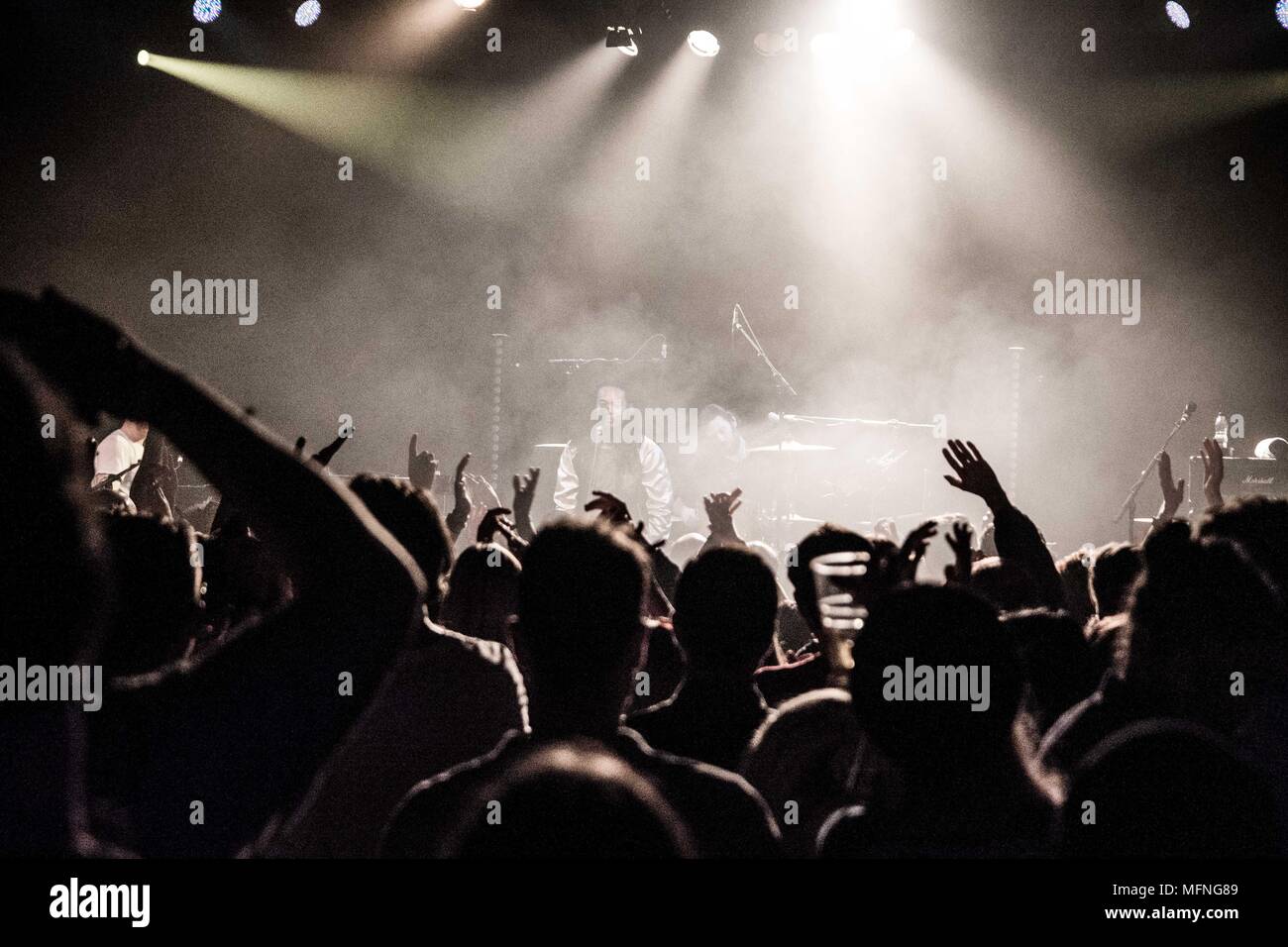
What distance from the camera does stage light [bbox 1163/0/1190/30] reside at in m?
7.25

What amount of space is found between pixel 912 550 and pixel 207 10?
7.86 meters

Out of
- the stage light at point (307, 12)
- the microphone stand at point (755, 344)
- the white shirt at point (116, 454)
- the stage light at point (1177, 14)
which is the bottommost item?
the white shirt at point (116, 454)

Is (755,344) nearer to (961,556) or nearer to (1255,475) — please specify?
(1255,475)

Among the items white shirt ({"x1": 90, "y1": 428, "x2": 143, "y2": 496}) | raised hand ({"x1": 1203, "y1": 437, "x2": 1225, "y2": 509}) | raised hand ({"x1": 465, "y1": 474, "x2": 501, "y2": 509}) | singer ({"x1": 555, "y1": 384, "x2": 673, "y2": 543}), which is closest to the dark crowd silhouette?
raised hand ({"x1": 1203, "y1": 437, "x2": 1225, "y2": 509})

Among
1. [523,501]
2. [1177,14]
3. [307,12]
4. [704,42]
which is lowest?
[523,501]

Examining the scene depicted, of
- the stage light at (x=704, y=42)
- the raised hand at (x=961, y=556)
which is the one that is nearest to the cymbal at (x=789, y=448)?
the stage light at (x=704, y=42)

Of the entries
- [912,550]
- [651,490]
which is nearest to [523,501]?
[912,550]

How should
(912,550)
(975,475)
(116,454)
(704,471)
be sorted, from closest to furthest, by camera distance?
(912,550) < (975,475) < (116,454) < (704,471)

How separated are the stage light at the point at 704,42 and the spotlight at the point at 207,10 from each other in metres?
3.82

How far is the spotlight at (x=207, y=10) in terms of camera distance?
25.1ft

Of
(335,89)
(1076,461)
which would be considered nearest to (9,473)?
(335,89)

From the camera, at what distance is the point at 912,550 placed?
7.52 ft

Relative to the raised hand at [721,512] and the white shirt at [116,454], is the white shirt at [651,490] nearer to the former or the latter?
the white shirt at [116,454]

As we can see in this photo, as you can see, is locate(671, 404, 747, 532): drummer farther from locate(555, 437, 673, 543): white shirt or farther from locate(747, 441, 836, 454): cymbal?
locate(555, 437, 673, 543): white shirt
